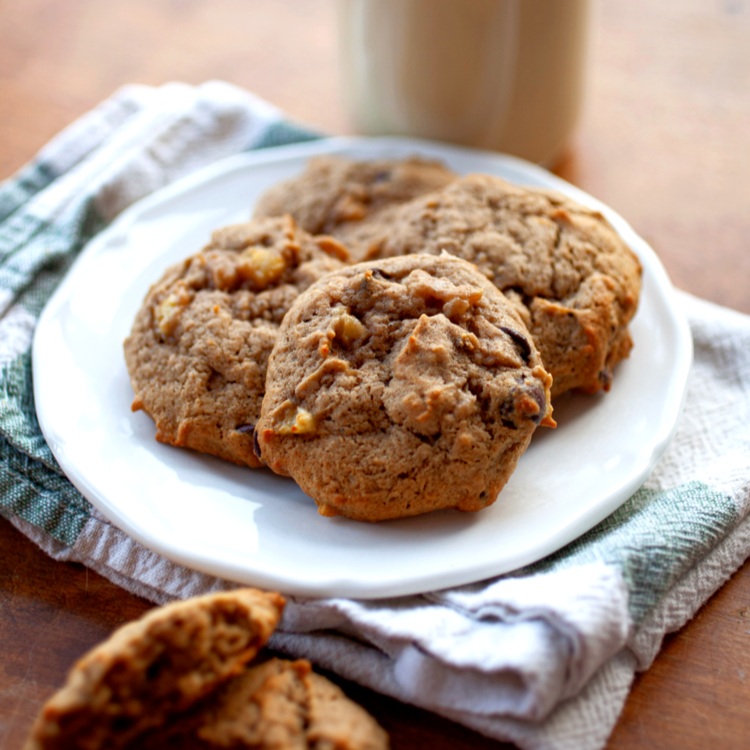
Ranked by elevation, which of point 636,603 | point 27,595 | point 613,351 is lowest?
point 27,595

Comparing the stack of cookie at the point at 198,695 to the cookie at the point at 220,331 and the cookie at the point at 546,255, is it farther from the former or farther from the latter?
the cookie at the point at 546,255

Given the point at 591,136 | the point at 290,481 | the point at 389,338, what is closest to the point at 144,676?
the point at 290,481

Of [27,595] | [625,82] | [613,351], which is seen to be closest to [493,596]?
[613,351]

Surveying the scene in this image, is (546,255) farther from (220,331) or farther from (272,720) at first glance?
(272,720)

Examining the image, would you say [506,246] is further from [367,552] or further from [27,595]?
[27,595]

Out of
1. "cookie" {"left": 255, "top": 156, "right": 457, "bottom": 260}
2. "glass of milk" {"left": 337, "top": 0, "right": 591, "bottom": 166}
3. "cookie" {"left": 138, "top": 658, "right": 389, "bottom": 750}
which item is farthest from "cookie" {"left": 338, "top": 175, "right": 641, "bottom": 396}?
"cookie" {"left": 138, "top": 658, "right": 389, "bottom": 750}

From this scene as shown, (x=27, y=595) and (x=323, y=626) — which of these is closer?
(x=323, y=626)

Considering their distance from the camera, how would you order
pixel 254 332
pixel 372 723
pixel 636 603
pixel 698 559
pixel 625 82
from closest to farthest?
pixel 372 723, pixel 636 603, pixel 698 559, pixel 254 332, pixel 625 82

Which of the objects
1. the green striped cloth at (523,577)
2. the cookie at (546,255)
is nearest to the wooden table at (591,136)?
the green striped cloth at (523,577)
